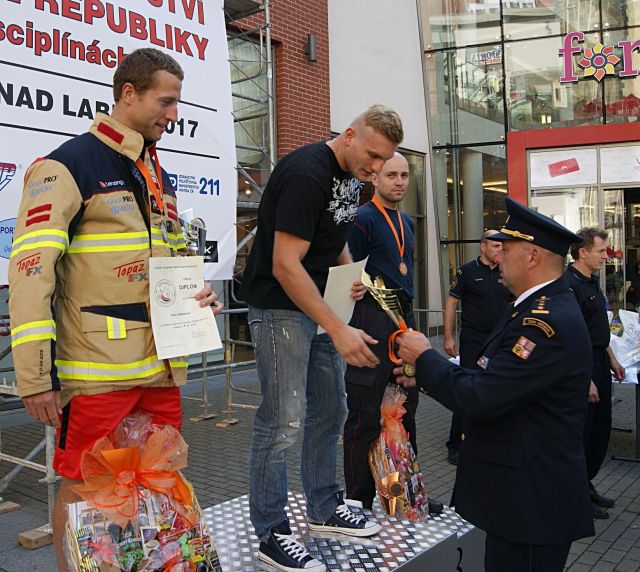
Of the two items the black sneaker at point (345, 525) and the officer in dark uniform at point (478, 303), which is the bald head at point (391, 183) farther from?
the black sneaker at point (345, 525)

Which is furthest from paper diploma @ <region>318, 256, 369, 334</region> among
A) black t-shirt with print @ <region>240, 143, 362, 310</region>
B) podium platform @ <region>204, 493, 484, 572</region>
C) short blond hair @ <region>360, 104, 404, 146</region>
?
podium platform @ <region>204, 493, 484, 572</region>

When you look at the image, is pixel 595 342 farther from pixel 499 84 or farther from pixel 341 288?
pixel 499 84

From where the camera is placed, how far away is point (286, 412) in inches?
111

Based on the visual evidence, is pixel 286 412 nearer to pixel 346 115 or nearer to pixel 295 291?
pixel 295 291

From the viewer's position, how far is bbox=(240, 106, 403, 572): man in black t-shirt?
106 inches

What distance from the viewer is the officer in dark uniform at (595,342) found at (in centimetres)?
485

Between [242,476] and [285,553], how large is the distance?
2.75m

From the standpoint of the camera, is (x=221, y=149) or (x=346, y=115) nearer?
(x=221, y=149)

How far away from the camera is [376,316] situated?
13.0ft

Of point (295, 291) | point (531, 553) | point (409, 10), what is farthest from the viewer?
point (409, 10)

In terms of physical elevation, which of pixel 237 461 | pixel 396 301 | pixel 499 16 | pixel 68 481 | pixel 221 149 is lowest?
pixel 237 461

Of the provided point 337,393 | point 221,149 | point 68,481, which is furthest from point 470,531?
point 221,149

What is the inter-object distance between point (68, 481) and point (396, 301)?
1.77 m

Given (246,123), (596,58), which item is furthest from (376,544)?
(596,58)
